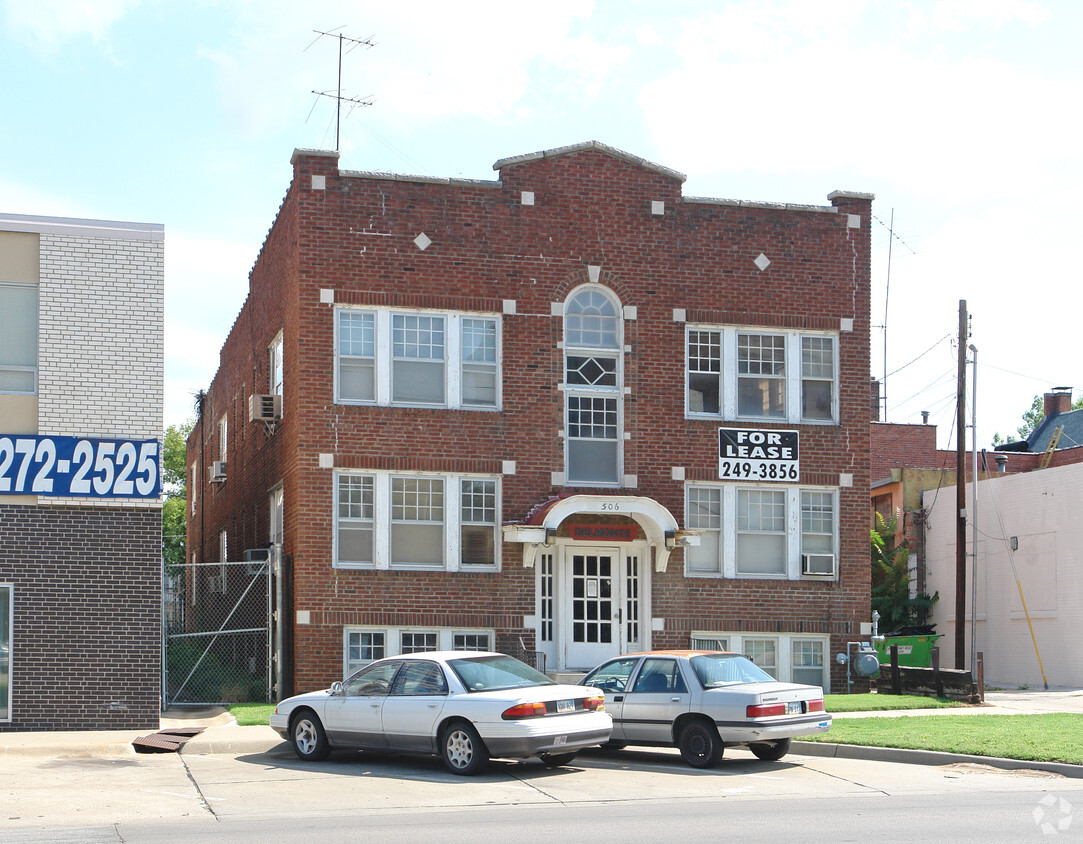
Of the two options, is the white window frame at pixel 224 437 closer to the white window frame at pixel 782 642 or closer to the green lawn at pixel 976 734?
the white window frame at pixel 782 642

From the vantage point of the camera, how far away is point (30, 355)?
18531 millimetres

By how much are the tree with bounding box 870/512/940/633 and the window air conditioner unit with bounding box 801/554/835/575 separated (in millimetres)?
11095

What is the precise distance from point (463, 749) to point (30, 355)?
29.8 ft

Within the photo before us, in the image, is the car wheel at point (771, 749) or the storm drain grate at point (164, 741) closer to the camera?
the car wheel at point (771, 749)

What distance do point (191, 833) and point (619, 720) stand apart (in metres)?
6.35

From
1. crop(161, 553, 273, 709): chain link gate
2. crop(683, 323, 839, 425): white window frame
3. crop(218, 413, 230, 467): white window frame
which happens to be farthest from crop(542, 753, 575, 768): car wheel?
crop(218, 413, 230, 467): white window frame

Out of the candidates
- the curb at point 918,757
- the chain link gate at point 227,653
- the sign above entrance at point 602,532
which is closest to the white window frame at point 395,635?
the chain link gate at point 227,653

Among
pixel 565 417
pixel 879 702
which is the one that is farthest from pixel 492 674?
pixel 879 702

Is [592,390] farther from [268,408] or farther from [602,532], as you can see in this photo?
[268,408]

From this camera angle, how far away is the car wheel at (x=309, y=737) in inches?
600

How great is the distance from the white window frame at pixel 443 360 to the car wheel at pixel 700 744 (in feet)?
30.2

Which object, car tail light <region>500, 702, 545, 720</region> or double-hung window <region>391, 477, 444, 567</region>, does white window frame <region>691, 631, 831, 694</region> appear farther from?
car tail light <region>500, 702, 545, 720</region>

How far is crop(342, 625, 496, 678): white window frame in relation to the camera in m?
22.0

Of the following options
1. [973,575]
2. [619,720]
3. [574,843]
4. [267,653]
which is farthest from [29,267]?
[973,575]
